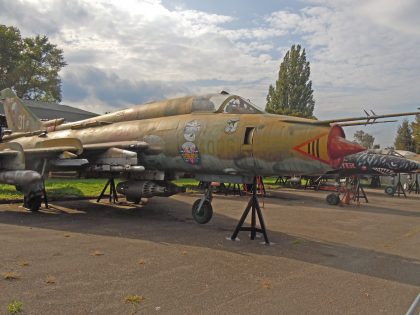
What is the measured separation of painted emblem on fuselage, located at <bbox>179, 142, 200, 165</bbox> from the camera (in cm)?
879

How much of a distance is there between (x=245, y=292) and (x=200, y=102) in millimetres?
5974

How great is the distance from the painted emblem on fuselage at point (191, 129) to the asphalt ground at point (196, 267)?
222cm

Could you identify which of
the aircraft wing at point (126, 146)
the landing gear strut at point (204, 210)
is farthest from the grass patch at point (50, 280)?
the aircraft wing at point (126, 146)

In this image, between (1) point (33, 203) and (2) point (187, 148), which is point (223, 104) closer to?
(2) point (187, 148)

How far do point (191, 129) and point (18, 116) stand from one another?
9.98m

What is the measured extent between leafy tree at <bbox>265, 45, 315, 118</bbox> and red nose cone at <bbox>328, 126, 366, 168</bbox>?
179 ft

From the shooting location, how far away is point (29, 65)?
6041 centimetres

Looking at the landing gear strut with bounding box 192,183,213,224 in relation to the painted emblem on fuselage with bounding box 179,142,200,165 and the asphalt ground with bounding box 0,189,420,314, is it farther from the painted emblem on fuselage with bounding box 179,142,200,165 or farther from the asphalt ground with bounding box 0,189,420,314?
the painted emblem on fuselage with bounding box 179,142,200,165

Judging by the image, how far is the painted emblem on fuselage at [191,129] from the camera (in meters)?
8.92

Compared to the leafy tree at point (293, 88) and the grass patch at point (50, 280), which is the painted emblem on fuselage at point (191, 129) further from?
the leafy tree at point (293, 88)

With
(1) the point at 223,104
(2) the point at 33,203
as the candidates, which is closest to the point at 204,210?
(1) the point at 223,104

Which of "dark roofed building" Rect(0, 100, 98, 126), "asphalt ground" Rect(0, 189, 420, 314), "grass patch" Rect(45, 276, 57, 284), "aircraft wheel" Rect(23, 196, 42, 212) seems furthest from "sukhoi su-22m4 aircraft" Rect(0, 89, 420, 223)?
"dark roofed building" Rect(0, 100, 98, 126)

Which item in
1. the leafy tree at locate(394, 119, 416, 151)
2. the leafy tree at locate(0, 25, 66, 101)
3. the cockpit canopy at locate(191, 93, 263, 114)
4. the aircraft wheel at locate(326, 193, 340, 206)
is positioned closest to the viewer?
the cockpit canopy at locate(191, 93, 263, 114)

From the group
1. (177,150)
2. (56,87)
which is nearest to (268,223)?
(177,150)
